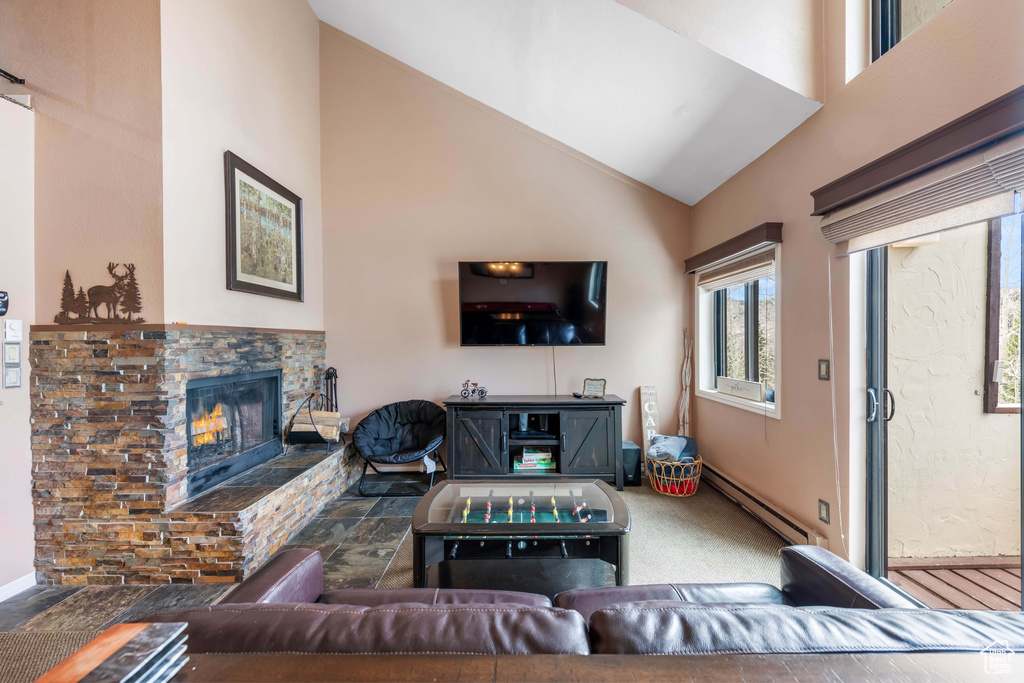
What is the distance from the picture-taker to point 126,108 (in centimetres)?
223

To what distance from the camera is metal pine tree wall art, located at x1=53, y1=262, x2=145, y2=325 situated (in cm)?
224

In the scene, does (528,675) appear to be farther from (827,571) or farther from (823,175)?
(823,175)

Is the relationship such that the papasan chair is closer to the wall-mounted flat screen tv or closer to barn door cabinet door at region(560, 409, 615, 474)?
the wall-mounted flat screen tv

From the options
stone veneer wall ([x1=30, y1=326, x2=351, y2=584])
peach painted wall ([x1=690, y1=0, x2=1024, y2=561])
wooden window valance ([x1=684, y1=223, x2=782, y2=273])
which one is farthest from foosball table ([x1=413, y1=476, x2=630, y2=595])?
wooden window valance ([x1=684, y1=223, x2=782, y2=273])

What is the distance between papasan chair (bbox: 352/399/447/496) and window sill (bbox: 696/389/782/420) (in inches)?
94.7

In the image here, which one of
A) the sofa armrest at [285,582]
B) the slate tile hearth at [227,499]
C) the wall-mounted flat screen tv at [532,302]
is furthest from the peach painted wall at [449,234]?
the sofa armrest at [285,582]

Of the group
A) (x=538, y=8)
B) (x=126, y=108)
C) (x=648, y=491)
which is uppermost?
(x=538, y=8)

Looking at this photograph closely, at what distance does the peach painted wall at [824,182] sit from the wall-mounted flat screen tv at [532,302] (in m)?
1.26

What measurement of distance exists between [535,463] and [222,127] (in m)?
3.34

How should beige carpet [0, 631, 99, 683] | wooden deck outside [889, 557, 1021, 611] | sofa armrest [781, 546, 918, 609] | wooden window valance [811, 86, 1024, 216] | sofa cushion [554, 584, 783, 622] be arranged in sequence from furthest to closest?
wooden deck outside [889, 557, 1021, 611] < beige carpet [0, 631, 99, 683] < wooden window valance [811, 86, 1024, 216] < sofa cushion [554, 584, 783, 622] < sofa armrest [781, 546, 918, 609]

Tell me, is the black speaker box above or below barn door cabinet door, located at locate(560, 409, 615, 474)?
below

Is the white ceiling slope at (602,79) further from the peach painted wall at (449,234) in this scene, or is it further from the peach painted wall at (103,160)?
the peach painted wall at (103,160)

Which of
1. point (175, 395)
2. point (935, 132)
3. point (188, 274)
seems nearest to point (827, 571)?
point (935, 132)

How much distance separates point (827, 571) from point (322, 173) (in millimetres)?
4556
